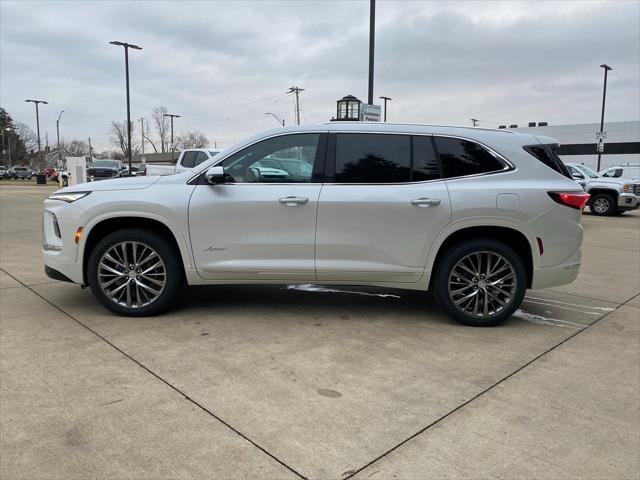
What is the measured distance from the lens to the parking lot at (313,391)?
2.66m

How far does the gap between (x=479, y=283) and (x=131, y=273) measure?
3.20 meters

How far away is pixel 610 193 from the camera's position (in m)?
18.3

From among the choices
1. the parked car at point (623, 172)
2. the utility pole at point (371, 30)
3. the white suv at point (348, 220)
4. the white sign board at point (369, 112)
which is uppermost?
the utility pole at point (371, 30)

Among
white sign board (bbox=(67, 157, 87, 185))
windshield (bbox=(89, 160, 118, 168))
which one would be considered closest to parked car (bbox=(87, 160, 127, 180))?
windshield (bbox=(89, 160, 118, 168))

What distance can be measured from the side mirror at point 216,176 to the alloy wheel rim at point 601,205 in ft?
58.5

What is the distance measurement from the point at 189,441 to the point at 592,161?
6591 centimetres

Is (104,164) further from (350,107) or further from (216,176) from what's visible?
(216,176)

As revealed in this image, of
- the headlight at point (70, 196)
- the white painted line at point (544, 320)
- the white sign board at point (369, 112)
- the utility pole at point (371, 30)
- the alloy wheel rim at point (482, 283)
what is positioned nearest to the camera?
the alloy wheel rim at point (482, 283)

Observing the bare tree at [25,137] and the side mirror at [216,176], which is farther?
the bare tree at [25,137]

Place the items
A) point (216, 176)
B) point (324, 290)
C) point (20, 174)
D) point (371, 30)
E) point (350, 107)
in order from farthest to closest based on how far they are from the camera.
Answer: point (20, 174), point (350, 107), point (371, 30), point (324, 290), point (216, 176)

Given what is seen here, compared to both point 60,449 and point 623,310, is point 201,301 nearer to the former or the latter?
point 60,449

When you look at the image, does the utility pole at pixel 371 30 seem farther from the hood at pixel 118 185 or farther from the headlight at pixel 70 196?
the headlight at pixel 70 196

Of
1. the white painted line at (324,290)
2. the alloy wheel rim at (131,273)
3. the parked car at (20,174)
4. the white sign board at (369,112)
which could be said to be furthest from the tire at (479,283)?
the parked car at (20,174)

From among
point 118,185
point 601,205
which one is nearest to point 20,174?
point 601,205
